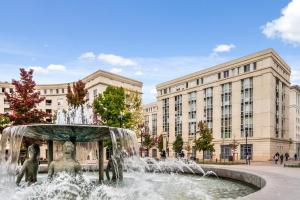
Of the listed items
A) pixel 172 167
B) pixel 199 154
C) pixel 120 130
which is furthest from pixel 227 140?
pixel 120 130

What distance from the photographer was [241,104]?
6050 centimetres

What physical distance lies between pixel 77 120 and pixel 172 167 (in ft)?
31.2

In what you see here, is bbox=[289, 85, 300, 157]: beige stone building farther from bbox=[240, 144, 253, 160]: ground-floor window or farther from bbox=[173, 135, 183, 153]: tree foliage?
bbox=[173, 135, 183, 153]: tree foliage

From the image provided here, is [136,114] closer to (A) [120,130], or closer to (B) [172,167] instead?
(B) [172,167]

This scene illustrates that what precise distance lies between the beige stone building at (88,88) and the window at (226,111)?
59.5 feet

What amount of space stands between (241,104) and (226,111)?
3.79 meters

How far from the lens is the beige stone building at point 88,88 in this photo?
217 feet

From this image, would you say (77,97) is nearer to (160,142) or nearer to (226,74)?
(226,74)

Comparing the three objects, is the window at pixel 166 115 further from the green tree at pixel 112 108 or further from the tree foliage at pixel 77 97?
the tree foliage at pixel 77 97

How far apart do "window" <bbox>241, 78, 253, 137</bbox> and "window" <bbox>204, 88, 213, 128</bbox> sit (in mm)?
7650

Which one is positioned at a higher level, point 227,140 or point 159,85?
point 159,85

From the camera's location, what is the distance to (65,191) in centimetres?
951

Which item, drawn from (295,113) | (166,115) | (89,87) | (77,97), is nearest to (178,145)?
(166,115)

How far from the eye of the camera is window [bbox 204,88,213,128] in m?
66.4
